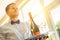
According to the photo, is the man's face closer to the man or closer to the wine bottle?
the man

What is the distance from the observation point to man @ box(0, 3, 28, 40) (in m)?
1.50

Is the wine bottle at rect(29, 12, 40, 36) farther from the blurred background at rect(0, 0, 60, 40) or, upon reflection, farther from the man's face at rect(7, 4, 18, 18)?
the man's face at rect(7, 4, 18, 18)

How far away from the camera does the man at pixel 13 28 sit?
150 cm

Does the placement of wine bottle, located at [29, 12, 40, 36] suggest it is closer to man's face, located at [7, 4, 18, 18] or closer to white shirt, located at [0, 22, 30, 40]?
white shirt, located at [0, 22, 30, 40]

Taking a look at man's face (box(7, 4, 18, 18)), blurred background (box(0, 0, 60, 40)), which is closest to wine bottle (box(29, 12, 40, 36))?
blurred background (box(0, 0, 60, 40))

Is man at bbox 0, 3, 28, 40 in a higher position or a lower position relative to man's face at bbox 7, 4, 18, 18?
lower

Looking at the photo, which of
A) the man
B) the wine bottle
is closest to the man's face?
the man

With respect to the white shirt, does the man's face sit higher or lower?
higher

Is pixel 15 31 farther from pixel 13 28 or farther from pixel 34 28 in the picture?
pixel 34 28

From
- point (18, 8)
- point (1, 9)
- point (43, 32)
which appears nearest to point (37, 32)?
point (43, 32)

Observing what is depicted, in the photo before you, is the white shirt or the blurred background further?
the blurred background

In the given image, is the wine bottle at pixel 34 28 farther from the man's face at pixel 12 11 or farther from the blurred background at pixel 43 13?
the man's face at pixel 12 11

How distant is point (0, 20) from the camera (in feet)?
5.07

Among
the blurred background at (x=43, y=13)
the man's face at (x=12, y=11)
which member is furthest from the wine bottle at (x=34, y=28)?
the man's face at (x=12, y=11)
